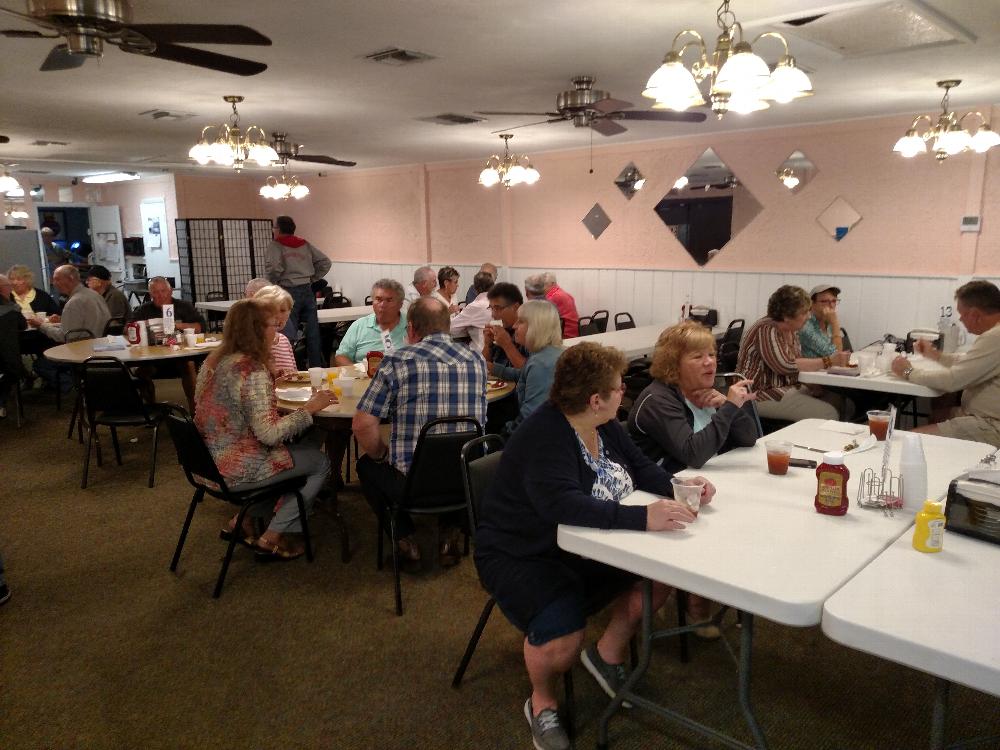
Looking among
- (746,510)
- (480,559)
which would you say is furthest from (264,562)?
(746,510)

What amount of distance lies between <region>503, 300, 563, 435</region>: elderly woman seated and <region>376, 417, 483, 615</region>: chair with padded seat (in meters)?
0.57

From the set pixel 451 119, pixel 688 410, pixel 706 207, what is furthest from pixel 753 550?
pixel 706 207

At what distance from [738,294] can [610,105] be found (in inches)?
138

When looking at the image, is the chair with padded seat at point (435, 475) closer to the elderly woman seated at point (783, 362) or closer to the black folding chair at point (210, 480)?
the black folding chair at point (210, 480)

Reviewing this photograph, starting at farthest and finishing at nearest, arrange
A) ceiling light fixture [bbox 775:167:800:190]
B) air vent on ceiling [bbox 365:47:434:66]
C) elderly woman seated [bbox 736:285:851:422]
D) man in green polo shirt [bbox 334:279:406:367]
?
ceiling light fixture [bbox 775:167:800:190] < man in green polo shirt [bbox 334:279:406:367] < elderly woman seated [bbox 736:285:851:422] < air vent on ceiling [bbox 365:47:434:66]

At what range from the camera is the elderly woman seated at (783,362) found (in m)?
4.33

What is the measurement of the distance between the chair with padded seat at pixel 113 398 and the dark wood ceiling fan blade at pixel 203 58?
2.05 metres

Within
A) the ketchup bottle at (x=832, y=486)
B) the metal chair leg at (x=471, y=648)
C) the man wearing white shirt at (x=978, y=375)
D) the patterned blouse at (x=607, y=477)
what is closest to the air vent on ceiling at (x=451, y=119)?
the man wearing white shirt at (x=978, y=375)

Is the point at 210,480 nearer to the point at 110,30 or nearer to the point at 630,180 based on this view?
the point at 110,30

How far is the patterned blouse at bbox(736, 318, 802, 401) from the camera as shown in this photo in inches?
173

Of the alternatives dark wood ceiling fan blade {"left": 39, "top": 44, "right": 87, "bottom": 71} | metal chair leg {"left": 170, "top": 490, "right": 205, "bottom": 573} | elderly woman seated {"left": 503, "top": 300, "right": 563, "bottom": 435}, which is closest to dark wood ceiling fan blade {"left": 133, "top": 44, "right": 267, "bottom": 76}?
dark wood ceiling fan blade {"left": 39, "top": 44, "right": 87, "bottom": 71}

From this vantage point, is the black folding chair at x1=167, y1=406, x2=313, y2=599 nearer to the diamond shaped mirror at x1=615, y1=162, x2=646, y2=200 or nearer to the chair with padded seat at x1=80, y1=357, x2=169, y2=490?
the chair with padded seat at x1=80, y1=357, x2=169, y2=490

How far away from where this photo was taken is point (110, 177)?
12.6 m

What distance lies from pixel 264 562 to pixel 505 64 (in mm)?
3148
